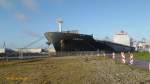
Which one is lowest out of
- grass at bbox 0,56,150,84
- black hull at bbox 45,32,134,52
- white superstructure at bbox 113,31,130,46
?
→ grass at bbox 0,56,150,84

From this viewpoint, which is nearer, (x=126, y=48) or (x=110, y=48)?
(x=110, y=48)

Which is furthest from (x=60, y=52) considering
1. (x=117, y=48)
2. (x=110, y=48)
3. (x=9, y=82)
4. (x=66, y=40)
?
(x=9, y=82)

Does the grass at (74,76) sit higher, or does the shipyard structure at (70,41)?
the shipyard structure at (70,41)

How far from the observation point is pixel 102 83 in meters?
14.3

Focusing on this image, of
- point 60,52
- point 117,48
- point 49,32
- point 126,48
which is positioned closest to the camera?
point 60,52

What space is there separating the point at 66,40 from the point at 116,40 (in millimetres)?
57331

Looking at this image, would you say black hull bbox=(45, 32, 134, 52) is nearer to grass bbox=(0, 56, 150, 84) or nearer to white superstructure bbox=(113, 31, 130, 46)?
white superstructure bbox=(113, 31, 130, 46)

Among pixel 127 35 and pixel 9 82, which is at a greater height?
pixel 127 35

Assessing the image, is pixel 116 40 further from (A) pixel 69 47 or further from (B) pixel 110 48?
(A) pixel 69 47

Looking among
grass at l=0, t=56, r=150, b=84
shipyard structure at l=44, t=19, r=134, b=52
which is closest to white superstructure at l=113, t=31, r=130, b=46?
shipyard structure at l=44, t=19, r=134, b=52

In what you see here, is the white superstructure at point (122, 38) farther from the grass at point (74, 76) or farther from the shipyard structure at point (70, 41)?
the grass at point (74, 76)

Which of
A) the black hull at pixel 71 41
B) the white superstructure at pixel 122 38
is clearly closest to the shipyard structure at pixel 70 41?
the black hull at pixel 71 41

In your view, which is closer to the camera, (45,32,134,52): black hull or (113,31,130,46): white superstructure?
(45,32,134,52): black hull

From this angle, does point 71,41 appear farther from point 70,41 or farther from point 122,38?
point 122,38
